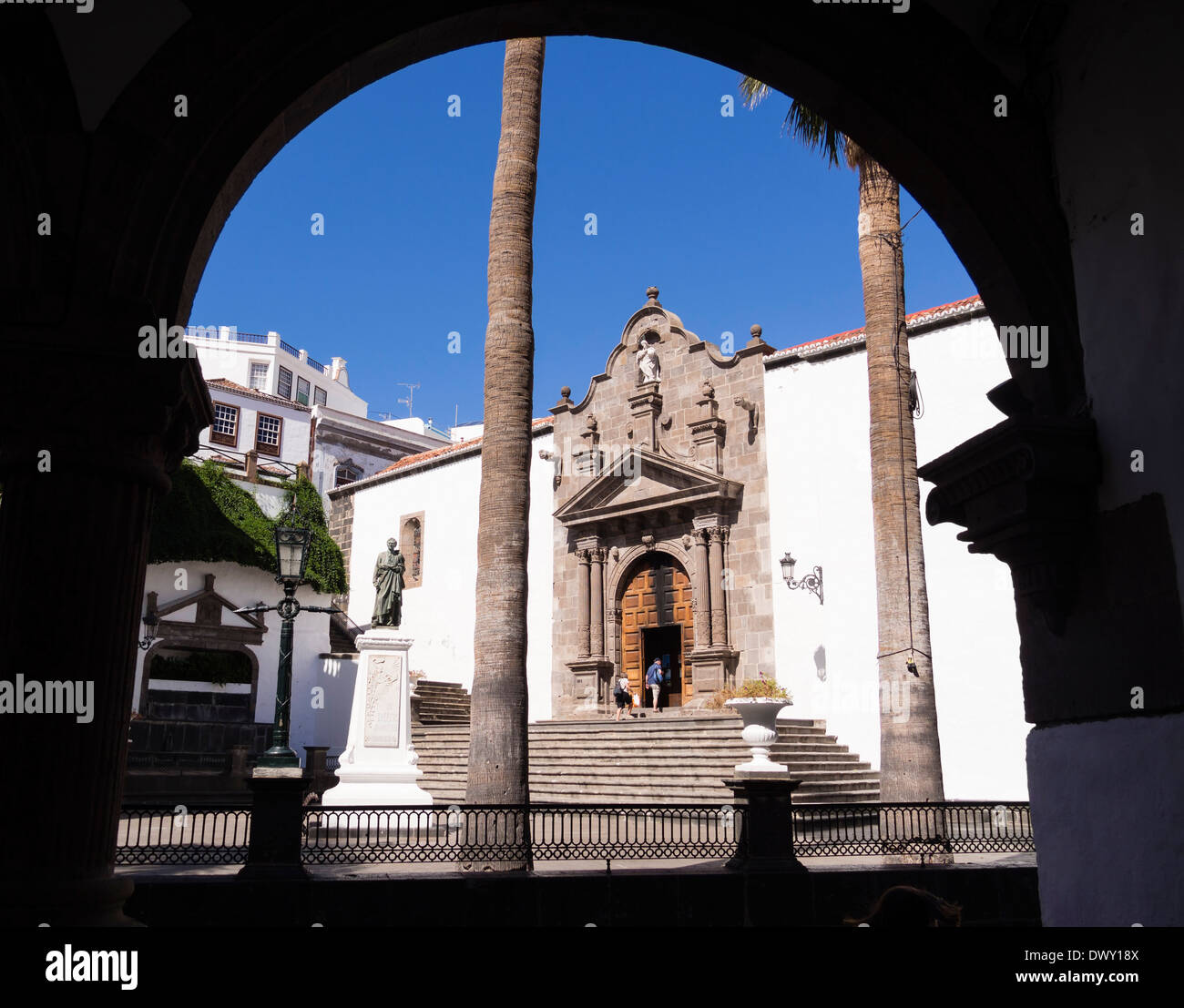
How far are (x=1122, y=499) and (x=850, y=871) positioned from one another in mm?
6799

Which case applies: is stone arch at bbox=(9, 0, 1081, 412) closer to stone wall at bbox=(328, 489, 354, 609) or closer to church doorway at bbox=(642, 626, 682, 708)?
church doorway at bbox=(642, 626, 682, 708)

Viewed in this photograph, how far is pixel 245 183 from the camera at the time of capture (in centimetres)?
402

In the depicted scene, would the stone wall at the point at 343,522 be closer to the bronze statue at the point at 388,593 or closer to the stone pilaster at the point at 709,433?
the stone pilaster at the point at 709,433

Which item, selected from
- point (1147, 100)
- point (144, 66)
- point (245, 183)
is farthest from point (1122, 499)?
point (144, 66)

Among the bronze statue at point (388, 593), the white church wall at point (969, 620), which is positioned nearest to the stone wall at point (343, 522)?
the bronze statue at point (388, 593)

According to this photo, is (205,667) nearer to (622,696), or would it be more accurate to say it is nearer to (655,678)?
(622,696)

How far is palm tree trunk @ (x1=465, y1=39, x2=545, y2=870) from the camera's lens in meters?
9.68

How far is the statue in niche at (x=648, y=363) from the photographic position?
22.3 m

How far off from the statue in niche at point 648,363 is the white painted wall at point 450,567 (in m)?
3.09

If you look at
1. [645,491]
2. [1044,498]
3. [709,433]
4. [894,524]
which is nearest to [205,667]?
[645,491]

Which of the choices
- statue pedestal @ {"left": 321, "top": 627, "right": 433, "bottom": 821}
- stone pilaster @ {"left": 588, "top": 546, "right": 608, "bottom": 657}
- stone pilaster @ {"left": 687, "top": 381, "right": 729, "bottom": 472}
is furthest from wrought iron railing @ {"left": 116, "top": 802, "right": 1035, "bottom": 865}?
stone pilaster @ {"left": 588, "top": 546, "right": 608, "bottom": 657}

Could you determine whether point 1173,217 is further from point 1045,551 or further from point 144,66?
point 144,66

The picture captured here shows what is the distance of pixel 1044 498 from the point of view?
3387 millimetres
